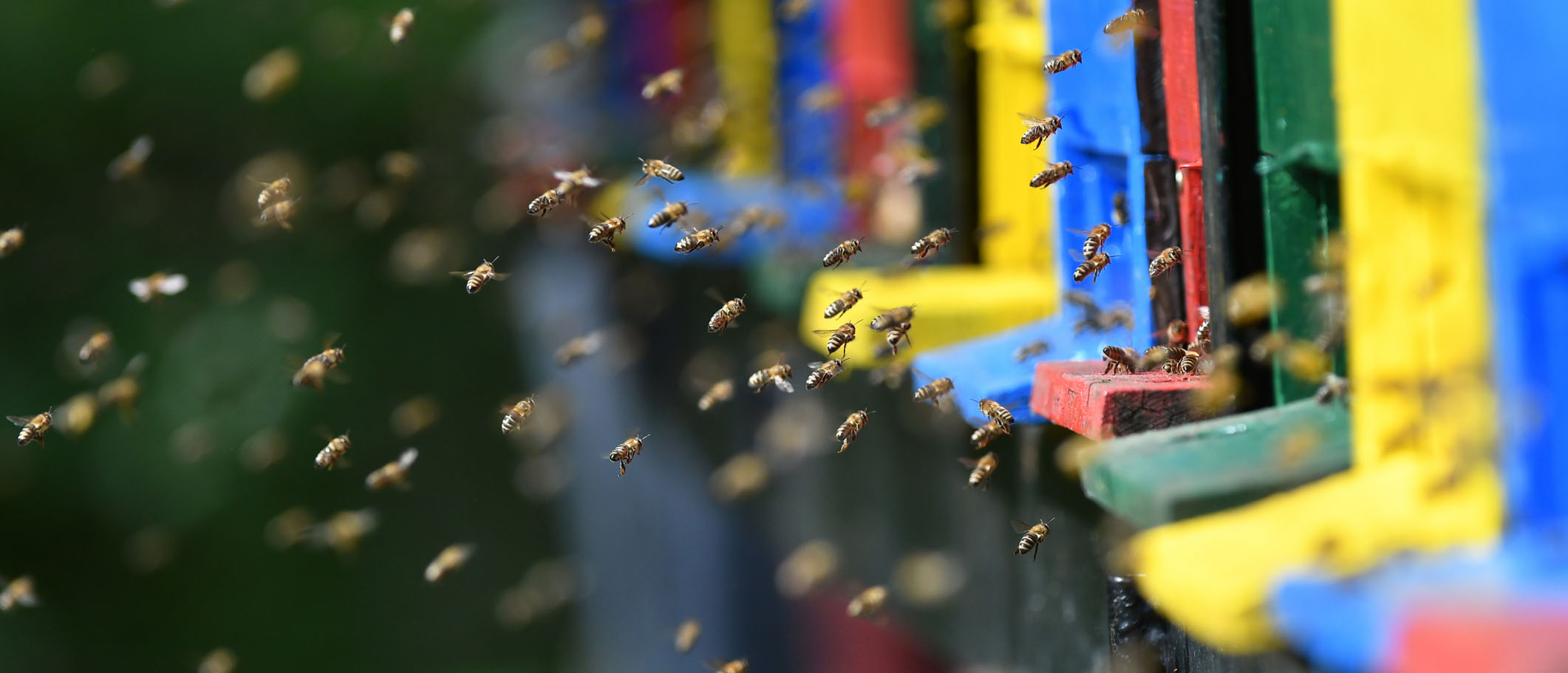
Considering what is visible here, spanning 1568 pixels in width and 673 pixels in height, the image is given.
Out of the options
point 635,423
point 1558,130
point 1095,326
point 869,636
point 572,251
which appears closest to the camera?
point 1558,130

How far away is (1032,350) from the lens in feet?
12.8

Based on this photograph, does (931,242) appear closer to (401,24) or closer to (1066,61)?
(1066,61)

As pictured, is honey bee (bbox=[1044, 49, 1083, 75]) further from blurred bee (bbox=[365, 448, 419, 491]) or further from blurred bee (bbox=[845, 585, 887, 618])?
blurred bee (bbox=[365, 448, 419, 491])

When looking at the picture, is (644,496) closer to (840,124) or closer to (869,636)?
(869,636)

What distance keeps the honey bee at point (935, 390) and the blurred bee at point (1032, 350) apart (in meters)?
0.21

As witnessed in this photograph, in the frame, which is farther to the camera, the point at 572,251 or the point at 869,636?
the point at 572,251

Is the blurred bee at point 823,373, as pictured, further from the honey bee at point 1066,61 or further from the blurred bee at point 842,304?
the honey bee at point 1066,61

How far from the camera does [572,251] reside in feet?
46.5

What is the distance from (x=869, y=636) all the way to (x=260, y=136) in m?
9.95

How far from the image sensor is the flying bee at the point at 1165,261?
3.26 m

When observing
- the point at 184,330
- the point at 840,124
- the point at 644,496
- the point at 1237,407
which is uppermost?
the point at 840,124

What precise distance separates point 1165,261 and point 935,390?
938mm

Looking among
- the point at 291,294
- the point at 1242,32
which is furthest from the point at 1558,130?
the point at 291,294

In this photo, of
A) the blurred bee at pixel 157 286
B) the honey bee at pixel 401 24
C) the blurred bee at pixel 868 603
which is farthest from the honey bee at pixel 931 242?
the blurred bee at pixel 157 286
